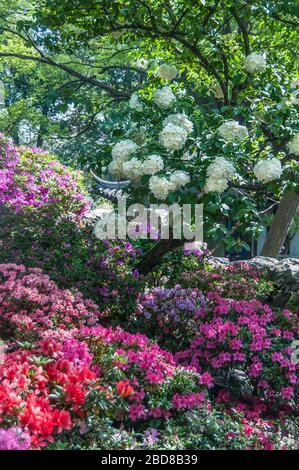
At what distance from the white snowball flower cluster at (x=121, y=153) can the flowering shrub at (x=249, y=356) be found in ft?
4.44

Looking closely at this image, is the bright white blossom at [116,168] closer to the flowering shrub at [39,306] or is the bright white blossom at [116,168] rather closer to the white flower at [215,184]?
the white flower at [215,184]

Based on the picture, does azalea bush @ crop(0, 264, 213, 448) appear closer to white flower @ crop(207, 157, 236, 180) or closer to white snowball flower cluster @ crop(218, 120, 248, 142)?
white flower @ crop(207, 157, 236, 180)

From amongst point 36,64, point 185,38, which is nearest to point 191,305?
point 185,38

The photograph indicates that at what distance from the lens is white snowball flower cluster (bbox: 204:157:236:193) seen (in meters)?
3.77

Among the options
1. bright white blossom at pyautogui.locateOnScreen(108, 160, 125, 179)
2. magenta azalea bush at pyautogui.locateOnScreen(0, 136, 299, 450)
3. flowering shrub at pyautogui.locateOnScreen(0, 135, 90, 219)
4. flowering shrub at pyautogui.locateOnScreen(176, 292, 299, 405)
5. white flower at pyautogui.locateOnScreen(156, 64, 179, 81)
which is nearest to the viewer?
magenta azalea bush at pyautogui.locateOnScreen(0, 136, 299, 450)

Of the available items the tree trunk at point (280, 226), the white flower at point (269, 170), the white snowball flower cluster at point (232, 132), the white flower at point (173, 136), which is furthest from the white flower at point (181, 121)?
the tree trunk at point (280, 226)

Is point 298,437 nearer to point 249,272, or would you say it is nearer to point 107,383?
point 107,383

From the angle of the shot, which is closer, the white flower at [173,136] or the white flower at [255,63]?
the white flower at [173,136]

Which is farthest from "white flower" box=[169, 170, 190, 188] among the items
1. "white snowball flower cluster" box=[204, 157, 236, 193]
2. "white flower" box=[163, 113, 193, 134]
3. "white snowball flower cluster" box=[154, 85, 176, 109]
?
"white snowball flower cluster" box=[154, 85, 176, 109]

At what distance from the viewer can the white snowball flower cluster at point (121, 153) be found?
4188mm

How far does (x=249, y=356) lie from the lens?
146 inches

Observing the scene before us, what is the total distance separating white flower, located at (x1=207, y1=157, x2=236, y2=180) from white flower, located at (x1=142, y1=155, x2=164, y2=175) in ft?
1.12

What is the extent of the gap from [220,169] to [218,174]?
0.04m

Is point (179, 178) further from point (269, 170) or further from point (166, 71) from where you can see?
point (166, 71)
